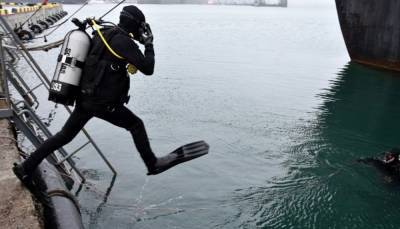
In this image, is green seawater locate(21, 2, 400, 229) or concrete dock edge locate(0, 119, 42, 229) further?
green seawater locate(21, 2, 400, 229)

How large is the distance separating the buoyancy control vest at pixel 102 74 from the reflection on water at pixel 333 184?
15.6 ft

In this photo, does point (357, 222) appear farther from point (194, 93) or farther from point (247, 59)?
point (247, 59)

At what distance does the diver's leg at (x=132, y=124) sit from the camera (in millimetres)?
5601

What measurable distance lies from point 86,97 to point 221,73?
856 inches

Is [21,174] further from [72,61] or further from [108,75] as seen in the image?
[108,75]

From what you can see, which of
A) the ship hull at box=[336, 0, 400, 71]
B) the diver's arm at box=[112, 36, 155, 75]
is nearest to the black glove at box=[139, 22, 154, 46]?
the diver's arm at box=[112, 36, 155, 75]

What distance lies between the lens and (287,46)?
4466cm

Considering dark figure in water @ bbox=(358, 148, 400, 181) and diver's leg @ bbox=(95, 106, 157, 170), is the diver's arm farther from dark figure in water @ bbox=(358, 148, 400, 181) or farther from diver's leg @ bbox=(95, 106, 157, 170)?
dark figure in water @ bbox=(358, 148, 400, 181)

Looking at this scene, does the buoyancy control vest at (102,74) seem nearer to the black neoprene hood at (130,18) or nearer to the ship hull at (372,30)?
the black neoprene hood at (130,18)

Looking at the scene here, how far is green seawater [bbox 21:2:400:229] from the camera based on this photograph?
880 cm

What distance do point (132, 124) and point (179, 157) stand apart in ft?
3.33

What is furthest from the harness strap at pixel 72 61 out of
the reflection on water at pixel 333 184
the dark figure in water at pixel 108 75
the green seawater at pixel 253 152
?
the reflection on water at pixel 333 184

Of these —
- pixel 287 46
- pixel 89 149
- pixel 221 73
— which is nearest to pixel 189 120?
pixel 89 149

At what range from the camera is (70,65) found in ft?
17.0
